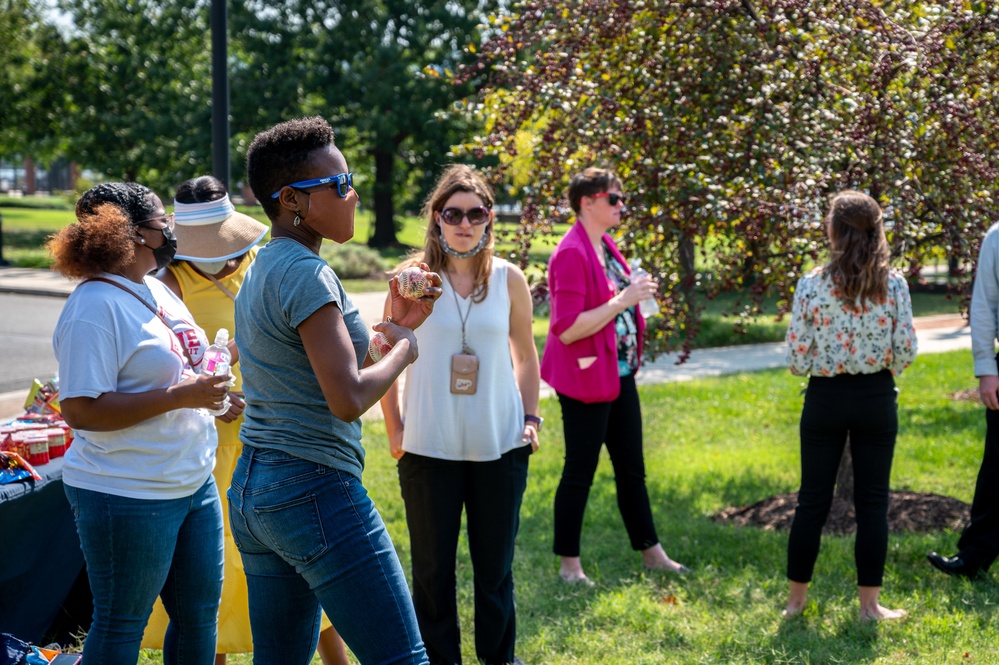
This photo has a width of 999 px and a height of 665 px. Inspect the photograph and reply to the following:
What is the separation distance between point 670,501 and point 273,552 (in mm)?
4301

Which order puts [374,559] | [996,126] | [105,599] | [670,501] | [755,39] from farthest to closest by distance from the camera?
[670,501] < [755,39] < [996,126] < [105,599] < [374,559]

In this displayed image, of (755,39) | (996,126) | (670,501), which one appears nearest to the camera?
(996,126)

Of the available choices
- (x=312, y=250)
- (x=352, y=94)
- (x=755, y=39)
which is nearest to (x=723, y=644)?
(x=312, y=250)

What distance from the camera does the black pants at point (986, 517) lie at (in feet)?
16.1

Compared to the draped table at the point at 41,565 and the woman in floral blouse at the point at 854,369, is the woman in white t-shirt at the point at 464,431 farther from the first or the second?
the draped table at the point at 41,565

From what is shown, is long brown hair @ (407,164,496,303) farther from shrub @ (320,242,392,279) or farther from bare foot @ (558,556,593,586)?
shrub @ (320,242,392,279)

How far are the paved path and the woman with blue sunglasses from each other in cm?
697

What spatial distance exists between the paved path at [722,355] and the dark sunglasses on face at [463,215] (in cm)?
572

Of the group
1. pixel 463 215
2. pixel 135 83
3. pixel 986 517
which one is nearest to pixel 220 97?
pixel 463 215

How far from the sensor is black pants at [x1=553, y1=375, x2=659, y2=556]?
5.01 m

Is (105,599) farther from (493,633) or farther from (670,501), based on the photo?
(670,501)

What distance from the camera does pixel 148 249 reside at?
10.2 feet

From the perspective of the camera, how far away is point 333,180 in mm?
2492

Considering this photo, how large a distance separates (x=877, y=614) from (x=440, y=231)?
2494 mm
